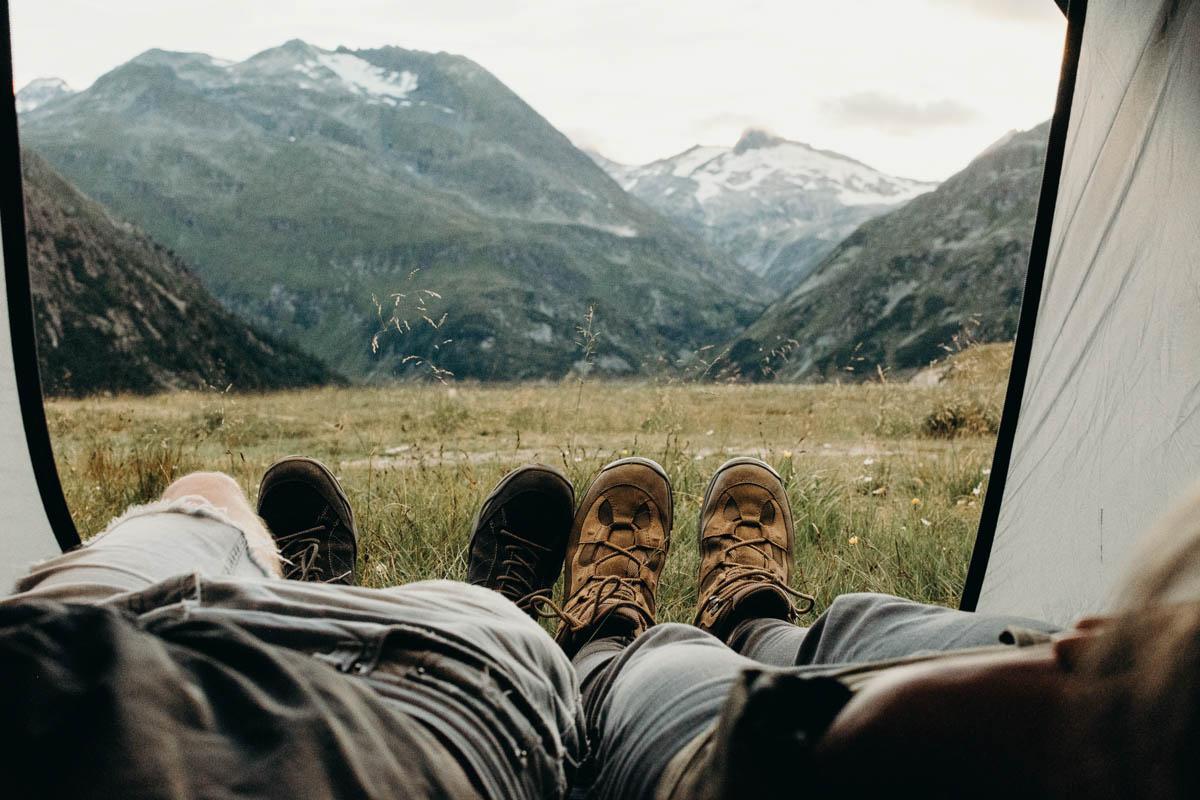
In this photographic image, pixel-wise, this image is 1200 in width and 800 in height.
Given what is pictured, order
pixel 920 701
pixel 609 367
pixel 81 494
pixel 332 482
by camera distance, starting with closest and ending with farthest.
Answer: pixel 920 701 < pixel 332 482 < pixel 81 494 < pixel 609 367

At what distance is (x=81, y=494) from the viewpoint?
2.46 meters

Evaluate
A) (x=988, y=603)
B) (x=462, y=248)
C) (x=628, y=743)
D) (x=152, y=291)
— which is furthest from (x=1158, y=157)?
(x=462, y=248)

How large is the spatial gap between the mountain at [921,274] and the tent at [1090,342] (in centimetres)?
4112

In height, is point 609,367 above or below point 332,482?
below

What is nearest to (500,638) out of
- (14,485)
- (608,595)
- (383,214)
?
(608,595)

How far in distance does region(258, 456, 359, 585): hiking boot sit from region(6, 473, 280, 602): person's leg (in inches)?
13.9

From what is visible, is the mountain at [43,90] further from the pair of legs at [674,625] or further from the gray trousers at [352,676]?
the gray trousers at [352,676]

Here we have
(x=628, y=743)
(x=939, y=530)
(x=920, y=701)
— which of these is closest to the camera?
(x=920, y=701)

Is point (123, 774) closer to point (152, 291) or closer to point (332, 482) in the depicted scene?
point (332, 482)

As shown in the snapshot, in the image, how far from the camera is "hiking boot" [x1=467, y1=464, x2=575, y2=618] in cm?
181

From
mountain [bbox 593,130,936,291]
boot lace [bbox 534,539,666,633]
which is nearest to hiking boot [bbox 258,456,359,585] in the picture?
boot lace [bbox 534,539,666,633]

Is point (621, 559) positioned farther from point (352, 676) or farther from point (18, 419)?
point (18, 419)

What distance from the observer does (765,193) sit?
123938mm

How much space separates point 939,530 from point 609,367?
54955mm
